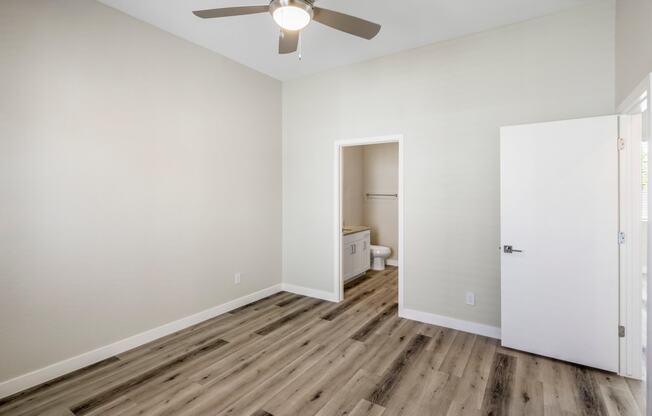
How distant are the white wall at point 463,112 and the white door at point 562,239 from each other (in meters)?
0.27

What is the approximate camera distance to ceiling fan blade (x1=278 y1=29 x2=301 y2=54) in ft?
7.46

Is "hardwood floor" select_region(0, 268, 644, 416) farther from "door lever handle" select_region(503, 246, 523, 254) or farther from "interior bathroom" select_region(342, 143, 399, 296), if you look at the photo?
"interior bathroom" select_region(342, 143, 399, 296)

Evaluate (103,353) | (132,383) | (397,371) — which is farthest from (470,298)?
(103,353)

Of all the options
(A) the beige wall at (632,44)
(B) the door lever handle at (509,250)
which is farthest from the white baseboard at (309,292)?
(A) the beige wall at (632,44)

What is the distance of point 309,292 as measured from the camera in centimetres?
433

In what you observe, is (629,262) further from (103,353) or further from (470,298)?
(103,353)

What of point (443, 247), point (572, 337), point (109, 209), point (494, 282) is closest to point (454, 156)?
point (443, 247)

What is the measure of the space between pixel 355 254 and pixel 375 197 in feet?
5.73

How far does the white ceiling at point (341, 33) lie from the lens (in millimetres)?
2664

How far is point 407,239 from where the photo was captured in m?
3.55

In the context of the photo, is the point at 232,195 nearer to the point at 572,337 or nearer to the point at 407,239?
the point at 407,239

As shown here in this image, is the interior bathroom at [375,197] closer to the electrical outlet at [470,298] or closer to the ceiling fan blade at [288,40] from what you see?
the electrical outlet at [470,298]

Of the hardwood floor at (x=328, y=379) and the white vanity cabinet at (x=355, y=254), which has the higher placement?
the white vanity cabinet at (x=355, y=254)

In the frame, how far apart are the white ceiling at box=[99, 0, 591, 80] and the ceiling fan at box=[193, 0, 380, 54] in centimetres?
61
